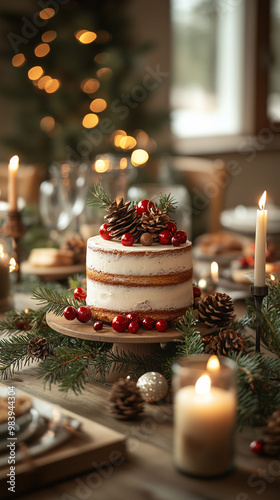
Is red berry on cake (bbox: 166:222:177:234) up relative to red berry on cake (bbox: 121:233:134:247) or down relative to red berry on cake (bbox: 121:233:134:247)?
up

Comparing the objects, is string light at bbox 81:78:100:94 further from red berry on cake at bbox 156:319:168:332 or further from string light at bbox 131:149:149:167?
red berry on cake at bbox 156:319:168:332

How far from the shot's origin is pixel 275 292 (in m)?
1.07

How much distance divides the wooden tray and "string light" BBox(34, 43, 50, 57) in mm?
2911

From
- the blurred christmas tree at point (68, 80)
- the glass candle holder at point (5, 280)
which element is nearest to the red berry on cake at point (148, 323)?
the glass candle holder at point (5, 280)

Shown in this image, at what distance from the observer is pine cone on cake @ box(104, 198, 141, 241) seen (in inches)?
40.8

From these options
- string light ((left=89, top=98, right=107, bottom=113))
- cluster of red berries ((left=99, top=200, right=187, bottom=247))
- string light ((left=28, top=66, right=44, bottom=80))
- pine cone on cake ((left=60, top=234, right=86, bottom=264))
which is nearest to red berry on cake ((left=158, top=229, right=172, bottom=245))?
cluster of red berries ((left=99, top=200, right=187, bottom=247))

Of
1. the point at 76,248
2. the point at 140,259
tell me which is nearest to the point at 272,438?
the point at 140,259

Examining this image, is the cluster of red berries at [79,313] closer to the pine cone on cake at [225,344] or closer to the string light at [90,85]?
the pine cone on cake at [225,344]

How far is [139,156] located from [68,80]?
60 centimetres

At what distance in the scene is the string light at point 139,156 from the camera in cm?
354

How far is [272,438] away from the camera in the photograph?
0.76 metres

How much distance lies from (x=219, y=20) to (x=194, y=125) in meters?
0.78

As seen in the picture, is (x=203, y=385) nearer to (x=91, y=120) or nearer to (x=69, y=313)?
(x=69, y=313)

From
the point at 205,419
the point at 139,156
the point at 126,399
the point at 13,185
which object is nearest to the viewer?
the point at 205,419
